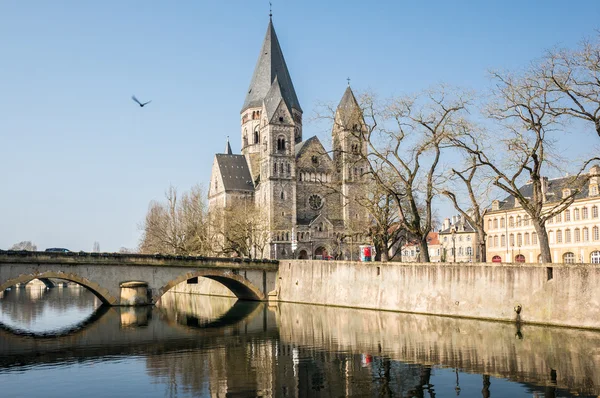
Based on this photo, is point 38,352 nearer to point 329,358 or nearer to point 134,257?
point 329,358

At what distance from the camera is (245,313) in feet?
164

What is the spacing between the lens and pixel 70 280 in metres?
50.8

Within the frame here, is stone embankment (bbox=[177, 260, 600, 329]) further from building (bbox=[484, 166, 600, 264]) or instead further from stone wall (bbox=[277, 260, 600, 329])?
building (bbox=[484, 166, 600, 264])

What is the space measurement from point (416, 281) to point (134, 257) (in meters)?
23.1

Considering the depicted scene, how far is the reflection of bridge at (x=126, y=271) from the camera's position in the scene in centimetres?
4862

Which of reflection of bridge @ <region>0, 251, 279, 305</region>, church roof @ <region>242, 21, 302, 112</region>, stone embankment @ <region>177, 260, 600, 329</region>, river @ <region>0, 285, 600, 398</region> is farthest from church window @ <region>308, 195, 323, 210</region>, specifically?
river @ <region>0, 285, 600, 398</region>

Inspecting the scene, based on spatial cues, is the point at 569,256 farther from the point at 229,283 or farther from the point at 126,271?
the point at 126,271

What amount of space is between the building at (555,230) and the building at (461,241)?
1365cm

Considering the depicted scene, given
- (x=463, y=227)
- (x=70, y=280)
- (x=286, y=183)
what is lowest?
(x=70, y=280)

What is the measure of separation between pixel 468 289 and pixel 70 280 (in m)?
29.1

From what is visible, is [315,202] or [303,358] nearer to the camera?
[303,358]

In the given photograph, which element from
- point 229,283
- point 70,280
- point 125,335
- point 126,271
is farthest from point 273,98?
point 125,335

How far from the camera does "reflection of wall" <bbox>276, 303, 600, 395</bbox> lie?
22625mm

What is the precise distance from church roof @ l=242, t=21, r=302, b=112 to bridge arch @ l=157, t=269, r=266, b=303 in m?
63.0
